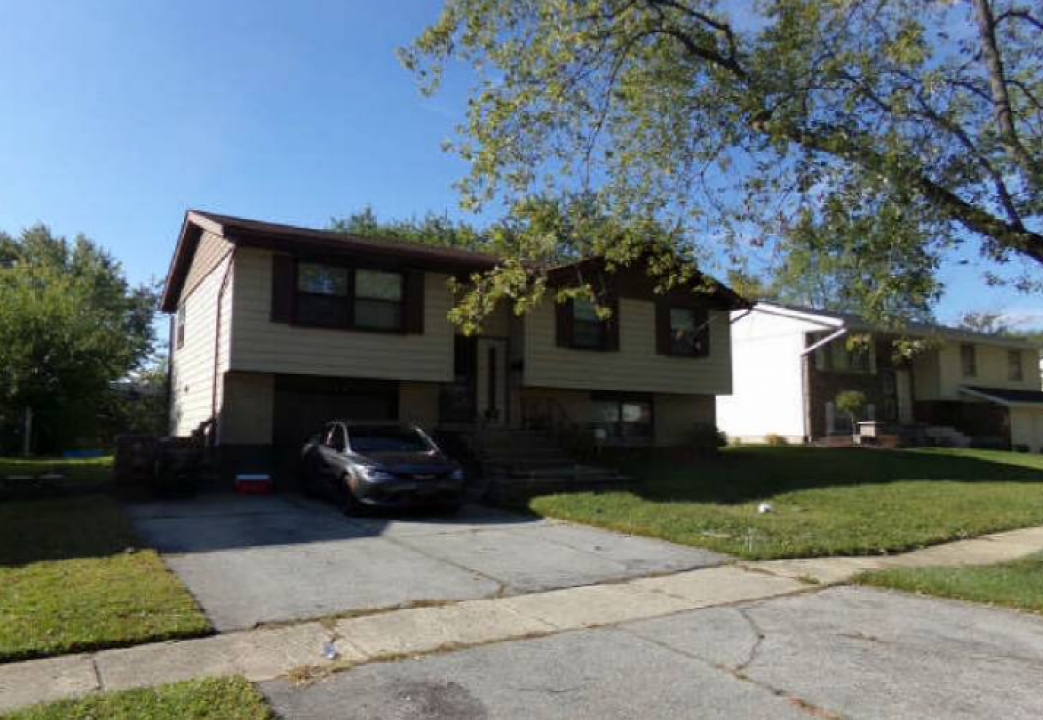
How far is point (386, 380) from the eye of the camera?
17.2m

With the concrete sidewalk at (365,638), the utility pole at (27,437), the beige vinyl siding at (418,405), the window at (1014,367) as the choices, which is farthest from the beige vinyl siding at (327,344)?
the window at (1014,367)

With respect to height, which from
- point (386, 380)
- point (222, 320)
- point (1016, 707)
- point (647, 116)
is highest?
point (647, 116)

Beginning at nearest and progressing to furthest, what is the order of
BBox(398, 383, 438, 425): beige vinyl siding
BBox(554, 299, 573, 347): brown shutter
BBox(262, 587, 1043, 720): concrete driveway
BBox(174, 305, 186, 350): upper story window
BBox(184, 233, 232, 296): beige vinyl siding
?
BBox(262, 587, 1043, 720): concrete driveway
BBox(184, 233, 232, 296): beige vinyl siding
BBox(398, 383, 438, 425): beige vinyl siding
BBox(554, 299, 573, 347): brown shutter
BBox(174, 305, 186, 350): upper story window

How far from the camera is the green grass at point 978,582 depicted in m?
7.20

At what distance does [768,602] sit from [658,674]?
2535mm

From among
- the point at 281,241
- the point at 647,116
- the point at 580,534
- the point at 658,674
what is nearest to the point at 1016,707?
the point at 658,674

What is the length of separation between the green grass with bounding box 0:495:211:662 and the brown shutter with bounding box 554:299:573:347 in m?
10.5

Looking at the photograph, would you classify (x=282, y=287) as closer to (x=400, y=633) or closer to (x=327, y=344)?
(x=327, y=344)

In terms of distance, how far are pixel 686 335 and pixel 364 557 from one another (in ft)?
44.7

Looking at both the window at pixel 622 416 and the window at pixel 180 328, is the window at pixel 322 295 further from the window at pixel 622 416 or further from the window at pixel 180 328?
the window at pixel 622 416

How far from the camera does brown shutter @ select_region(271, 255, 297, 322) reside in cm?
1552

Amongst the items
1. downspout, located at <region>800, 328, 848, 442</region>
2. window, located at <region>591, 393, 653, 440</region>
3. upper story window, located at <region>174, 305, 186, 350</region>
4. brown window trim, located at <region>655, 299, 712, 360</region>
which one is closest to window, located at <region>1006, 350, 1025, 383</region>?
downspout, located at <region>800, 328, 848, 442</region>

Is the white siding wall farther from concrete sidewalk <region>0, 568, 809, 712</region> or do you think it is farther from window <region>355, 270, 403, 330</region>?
concrete sidewalk <region>0, 568, 809, 712</region>

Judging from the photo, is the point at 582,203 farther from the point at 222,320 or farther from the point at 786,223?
the point at 222,320
